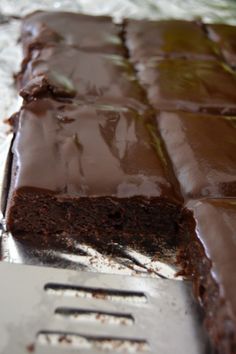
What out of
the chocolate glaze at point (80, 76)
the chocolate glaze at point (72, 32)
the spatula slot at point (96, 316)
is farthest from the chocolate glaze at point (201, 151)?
the chocolate glaze at point (72, 32)

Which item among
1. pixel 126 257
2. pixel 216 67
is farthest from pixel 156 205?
pixel 216 67

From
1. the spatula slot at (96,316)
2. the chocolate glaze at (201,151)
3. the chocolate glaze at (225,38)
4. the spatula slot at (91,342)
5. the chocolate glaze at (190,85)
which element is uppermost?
the chocolate glaze at (225,38)

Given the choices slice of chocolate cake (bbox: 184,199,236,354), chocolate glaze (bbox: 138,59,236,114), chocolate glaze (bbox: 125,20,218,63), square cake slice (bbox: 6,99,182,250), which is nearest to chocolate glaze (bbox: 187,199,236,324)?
slice of chocolate cake (bbox: 184,199,236,354)

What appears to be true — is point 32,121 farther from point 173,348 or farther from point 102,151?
point 173,348

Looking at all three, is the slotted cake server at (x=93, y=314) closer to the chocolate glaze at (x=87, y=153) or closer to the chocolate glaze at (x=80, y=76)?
the chocolate glaze at (x=87, y=153)

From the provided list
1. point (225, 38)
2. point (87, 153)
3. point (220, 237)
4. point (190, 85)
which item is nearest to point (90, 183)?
point (87, 153)

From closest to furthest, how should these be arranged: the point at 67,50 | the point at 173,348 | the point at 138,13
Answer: the point at 173,348
the point at 67,50
the point at 138,13

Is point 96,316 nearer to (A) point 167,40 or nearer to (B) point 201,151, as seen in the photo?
(B) point 201,151
